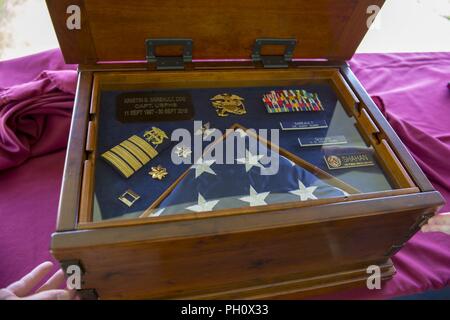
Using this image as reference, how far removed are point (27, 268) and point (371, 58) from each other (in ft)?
5.36

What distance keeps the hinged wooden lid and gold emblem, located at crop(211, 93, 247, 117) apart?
0.11m

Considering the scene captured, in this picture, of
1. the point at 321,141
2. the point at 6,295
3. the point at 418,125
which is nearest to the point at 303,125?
the point at 321,141

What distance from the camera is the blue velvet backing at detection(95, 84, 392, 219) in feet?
2.60

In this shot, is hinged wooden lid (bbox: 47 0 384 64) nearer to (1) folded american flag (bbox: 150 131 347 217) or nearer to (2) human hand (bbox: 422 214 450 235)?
(1) folded american flag (bbox: 150 131 347 217)

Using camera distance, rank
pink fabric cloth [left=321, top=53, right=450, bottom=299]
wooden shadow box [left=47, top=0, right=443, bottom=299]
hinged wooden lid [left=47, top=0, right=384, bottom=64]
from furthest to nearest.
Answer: pink fabric cloth [left=321, top=53, right=450, bottom=299]
hinged wooden lid [left=47, top=0, right=384, bottom=64]
wooden shadow box [left=47, top=0, right=443, bottom=299]

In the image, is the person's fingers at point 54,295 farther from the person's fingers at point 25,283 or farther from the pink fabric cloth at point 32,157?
the pink fabric cloth at point 32,157

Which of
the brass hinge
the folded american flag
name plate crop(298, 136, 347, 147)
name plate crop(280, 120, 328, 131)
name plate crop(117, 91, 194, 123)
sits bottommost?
the folded american flag

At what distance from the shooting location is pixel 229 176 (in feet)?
2.83

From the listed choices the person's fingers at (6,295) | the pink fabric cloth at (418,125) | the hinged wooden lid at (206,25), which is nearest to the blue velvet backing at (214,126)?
the hinged wooden lid at (206,25)

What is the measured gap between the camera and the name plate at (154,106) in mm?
958

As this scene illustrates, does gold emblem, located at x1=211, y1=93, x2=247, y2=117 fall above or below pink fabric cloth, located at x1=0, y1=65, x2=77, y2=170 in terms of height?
below

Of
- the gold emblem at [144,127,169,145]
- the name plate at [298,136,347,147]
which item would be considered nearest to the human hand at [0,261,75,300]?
the gold emblem at [144,127,169,145]
